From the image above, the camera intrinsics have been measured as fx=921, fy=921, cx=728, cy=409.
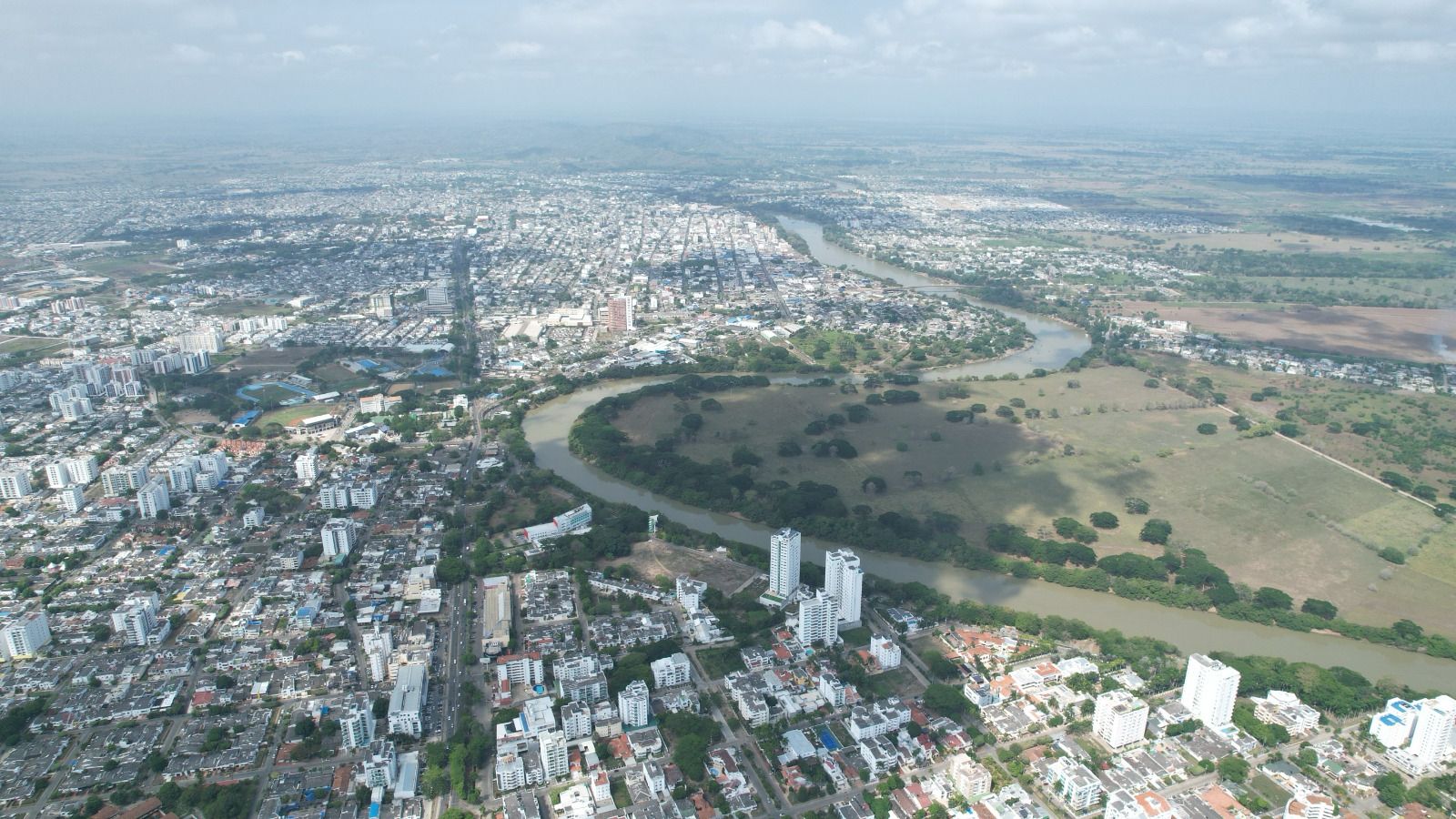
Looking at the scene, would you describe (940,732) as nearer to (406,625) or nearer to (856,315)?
(406,625)

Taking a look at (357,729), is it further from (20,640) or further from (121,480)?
(121,480)

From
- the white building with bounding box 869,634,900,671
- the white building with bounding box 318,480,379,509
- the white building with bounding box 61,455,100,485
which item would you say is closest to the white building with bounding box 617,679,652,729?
the white building with bounding box 869,634,900,671

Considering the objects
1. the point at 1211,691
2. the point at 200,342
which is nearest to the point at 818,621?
the point at 1211,691

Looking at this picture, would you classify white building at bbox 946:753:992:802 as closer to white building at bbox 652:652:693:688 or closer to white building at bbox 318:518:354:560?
white building at bbox 652:652:693:688

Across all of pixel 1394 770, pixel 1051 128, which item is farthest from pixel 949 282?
pixel 1051 128

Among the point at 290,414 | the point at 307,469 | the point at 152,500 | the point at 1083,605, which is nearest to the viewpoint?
the point at 1083,605

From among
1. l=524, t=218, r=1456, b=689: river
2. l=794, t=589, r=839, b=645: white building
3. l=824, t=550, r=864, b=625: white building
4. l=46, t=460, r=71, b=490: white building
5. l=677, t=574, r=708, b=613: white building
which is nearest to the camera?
l=794, t=589, r=839, b=645: white building

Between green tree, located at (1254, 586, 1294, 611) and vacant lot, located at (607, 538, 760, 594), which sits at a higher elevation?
green tree, located at (1254, 586, 1294, 611)
